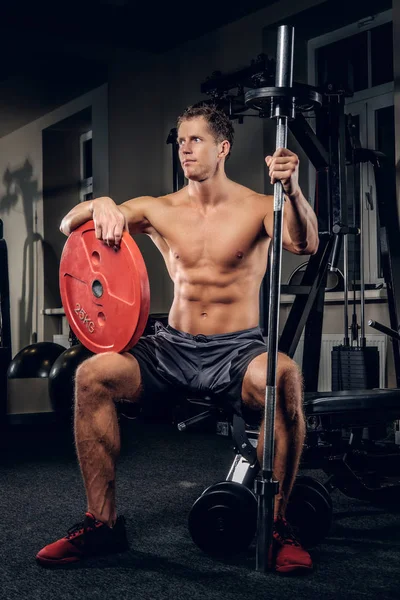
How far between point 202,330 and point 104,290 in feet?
1.04

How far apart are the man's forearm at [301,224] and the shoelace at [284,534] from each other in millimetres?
738

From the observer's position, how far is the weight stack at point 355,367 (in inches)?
142

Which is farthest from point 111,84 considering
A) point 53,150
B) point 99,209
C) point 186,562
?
point 186,562

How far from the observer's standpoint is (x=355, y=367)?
3633 millimetres

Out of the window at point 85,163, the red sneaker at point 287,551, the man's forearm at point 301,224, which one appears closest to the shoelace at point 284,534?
the red sneaker at point 287,551

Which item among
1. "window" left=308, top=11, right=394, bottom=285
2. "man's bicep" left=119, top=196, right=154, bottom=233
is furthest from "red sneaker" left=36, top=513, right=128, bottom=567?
"window" left=308, top=11, right=394, bottom=285

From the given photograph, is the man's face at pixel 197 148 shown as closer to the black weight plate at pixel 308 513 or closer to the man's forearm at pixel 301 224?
the man's forearm at pixel 301 224

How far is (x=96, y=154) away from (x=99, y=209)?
14.1ft

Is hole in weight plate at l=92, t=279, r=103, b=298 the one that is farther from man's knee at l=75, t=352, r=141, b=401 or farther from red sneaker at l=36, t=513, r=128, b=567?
red sneaker at l=36, t=513, r=128, b=567

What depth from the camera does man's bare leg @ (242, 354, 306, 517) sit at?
1858 millimetres

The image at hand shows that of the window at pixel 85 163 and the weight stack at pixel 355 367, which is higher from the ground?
the window at pixel 85 163

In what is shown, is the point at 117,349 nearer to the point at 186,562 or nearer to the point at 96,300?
the point at 96,300

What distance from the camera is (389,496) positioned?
2402 mm

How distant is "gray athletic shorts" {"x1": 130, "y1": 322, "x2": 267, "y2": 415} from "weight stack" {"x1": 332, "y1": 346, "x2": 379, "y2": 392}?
163 centimetres
